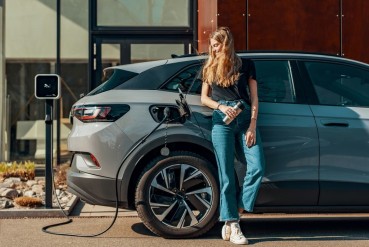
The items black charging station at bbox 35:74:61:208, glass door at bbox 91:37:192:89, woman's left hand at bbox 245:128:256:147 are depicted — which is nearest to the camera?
woman's left hand at bbox 245:128:256:147

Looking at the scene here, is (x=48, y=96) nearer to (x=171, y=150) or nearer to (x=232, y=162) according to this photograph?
(x=171, y=150)

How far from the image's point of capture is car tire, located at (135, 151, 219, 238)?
6.20m

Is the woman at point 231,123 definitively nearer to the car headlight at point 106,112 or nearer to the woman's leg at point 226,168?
the woman's leg at point 226,168

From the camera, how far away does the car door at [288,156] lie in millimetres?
6254

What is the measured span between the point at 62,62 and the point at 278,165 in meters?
6.75

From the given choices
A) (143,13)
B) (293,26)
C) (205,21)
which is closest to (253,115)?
(293,26)

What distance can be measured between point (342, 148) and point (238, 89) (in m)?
1.09

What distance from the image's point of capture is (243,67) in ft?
20.3

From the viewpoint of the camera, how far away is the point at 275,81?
654 cm

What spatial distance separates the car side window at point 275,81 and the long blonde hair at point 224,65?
0.43 m

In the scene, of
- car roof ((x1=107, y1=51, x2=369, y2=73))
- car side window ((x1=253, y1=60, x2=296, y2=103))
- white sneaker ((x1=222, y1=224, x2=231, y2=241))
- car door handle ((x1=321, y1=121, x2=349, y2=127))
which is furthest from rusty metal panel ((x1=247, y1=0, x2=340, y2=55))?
white sneaker ((x1=222, y1=224, x2=231, y2=241))

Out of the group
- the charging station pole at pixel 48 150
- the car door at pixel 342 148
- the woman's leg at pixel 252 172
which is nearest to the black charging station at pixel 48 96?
the charging station pole at pixel 48 150

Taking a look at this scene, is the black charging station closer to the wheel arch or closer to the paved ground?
the paved ground

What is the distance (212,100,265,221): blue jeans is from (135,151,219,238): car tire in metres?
0.17
